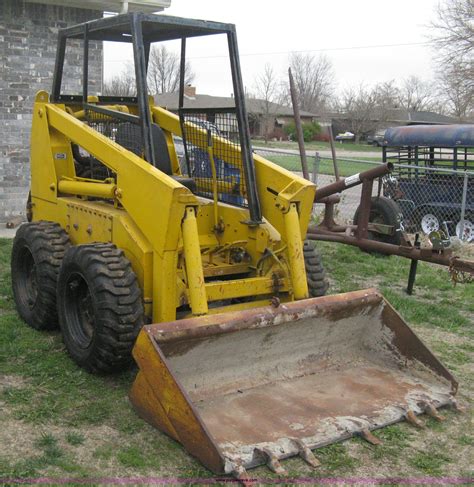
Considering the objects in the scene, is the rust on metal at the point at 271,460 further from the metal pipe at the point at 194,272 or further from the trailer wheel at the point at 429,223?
the trailer wheel at the point at 429,223

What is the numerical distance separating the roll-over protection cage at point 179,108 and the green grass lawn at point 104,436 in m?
1.71

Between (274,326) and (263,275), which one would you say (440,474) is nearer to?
(274,326)

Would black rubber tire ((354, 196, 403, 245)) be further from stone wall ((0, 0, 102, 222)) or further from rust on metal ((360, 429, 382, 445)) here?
→ rust on metal ((360, 429, 382, 445))

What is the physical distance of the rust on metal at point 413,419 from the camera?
4414mm

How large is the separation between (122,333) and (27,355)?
1216 millimetres

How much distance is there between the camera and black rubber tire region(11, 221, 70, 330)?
5.70 m

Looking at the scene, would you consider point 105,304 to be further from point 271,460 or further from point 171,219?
point 271,460

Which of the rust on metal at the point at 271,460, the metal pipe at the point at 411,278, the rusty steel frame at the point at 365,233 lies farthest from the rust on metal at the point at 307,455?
the metal pipe at the point at 411,278

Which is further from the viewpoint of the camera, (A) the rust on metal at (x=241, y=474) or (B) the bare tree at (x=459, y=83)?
(B) the bare tree at (x=459, y=83)

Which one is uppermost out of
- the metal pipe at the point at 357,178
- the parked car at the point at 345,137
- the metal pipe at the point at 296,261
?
the parked car at the point at 345,137

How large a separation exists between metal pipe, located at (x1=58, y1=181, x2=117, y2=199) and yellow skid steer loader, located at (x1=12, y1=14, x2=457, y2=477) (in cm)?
1

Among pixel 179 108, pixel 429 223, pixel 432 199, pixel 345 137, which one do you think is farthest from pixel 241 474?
pixel 345 137

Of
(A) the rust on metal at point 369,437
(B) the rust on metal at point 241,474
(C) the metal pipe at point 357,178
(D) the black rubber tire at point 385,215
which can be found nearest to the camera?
(B) the rust on metal at point 241,474

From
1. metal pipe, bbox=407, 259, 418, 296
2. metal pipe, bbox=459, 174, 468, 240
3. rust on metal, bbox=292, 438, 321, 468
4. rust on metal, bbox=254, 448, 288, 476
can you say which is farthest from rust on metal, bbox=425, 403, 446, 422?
metal pipe, bbox=459, 174, 468, 240
